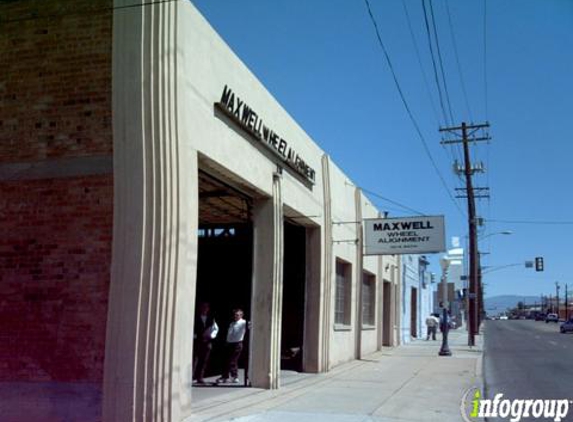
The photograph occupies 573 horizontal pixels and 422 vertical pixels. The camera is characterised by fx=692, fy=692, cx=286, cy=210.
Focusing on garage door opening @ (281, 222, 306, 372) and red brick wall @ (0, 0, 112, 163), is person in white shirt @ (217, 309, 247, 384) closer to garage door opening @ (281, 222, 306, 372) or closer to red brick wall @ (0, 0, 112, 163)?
garage door opening @ (281, 222, 306, 372)

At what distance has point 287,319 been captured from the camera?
59.0 feet

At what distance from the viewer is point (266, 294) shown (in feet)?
43.7

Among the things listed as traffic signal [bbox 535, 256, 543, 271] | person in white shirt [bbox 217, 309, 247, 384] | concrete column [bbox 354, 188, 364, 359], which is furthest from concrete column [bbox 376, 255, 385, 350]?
traffic signal [bbox 535, 256, 543, 271]

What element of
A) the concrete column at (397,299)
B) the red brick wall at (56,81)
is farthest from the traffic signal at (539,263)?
the red brick wall at (56,81)

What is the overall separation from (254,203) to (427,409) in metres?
5.08

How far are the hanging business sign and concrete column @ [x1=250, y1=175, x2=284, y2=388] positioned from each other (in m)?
1.05

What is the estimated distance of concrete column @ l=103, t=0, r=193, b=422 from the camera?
8719 mm

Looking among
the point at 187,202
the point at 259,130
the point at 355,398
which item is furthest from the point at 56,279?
the point at 355,398

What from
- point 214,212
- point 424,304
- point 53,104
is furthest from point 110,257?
point 424,304

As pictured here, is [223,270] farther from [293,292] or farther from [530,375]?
[530,375]

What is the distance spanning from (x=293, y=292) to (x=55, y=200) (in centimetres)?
935

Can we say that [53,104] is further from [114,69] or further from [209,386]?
[209,386]

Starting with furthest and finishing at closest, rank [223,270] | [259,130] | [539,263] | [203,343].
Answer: [539,263] → [223,270] → [203,343] → [259,130]

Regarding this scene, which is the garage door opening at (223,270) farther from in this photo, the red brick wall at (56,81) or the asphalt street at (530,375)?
the red brick wall at (56,81)
